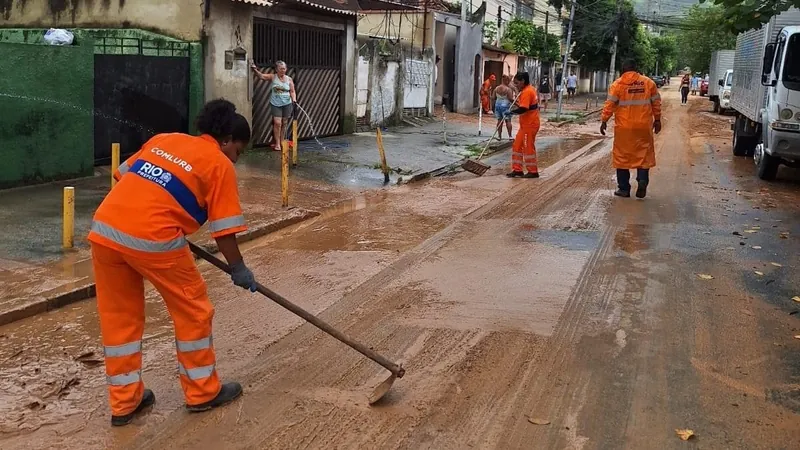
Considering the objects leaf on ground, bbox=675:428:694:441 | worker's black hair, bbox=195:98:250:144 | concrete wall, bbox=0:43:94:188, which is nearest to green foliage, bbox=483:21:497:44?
concrete wall, bbox=0:43:94:188

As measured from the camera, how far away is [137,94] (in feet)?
39.2

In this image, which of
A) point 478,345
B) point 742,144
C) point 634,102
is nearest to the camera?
point 478,345

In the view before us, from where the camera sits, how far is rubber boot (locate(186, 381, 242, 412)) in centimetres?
406

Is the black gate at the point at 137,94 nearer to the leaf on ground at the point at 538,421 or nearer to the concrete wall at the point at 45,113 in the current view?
the concrete wall at the point at 45,113

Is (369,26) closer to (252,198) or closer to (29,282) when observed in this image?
(252,198)

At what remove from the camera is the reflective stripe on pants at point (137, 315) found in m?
3.77

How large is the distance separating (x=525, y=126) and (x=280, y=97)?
14.2ft

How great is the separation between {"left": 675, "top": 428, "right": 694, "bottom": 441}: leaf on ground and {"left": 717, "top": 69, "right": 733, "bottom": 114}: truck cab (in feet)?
101

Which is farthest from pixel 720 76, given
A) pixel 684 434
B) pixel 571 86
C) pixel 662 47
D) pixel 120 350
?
pixel 662 47

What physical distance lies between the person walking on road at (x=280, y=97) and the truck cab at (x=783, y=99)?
790 cm

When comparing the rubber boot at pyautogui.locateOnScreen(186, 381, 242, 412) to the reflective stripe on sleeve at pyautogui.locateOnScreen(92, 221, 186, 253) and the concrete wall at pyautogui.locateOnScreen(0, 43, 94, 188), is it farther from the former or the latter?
the concrete wall at pyautogui.locateOnScreen(0, 43, 94, 188)

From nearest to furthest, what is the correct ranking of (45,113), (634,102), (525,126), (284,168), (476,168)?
(284,168) → (45,113) → (634,102) → (476,168) → (525,126)

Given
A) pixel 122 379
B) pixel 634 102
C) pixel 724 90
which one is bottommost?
pixel 122 379

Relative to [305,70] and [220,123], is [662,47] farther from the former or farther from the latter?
[220,123]
